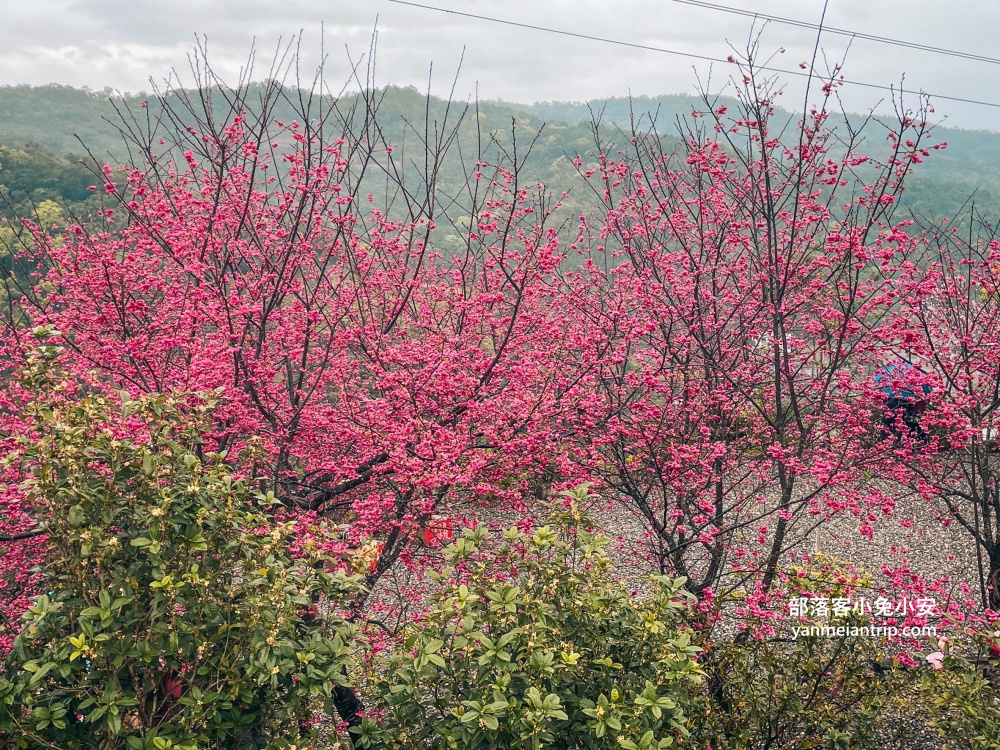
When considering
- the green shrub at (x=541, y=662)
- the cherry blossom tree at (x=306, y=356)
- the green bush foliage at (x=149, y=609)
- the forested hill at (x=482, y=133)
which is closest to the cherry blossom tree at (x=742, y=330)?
the cherry blossom tree at (x=306, y=356)

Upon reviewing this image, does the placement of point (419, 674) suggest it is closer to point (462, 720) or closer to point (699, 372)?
point (462, 720)

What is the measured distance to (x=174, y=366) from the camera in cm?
578

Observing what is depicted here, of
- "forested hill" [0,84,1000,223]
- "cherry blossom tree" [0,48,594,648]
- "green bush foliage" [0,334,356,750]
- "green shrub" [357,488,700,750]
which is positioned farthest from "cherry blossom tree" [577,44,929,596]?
"forested hill" [0,84,1000,223]

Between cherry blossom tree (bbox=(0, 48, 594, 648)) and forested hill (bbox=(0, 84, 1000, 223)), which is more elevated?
forested hill (bbox=(0, 84, 1000, 223))

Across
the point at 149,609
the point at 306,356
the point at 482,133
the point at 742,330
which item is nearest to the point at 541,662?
the point at 149,609

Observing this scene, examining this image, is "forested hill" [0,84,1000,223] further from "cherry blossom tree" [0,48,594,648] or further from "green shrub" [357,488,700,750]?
"green shrub" [357,488,700,750]

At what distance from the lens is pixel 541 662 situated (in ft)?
8.52

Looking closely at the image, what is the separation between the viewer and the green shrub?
259 centimetres

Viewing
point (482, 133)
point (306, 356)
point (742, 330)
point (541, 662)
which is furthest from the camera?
point (482, 133)

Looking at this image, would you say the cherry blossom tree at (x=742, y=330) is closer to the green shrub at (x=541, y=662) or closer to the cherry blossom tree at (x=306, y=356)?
the cherry blossom tree at (x=306, y=356)

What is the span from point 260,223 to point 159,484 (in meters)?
4.13

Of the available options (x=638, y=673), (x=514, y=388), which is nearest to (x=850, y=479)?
(x=514, y=388)

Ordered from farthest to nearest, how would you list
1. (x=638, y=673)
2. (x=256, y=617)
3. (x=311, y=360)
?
(x=311, y=360) → (x=638, y=673) → (x=256, y=617)

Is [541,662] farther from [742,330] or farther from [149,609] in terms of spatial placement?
[742,330]
